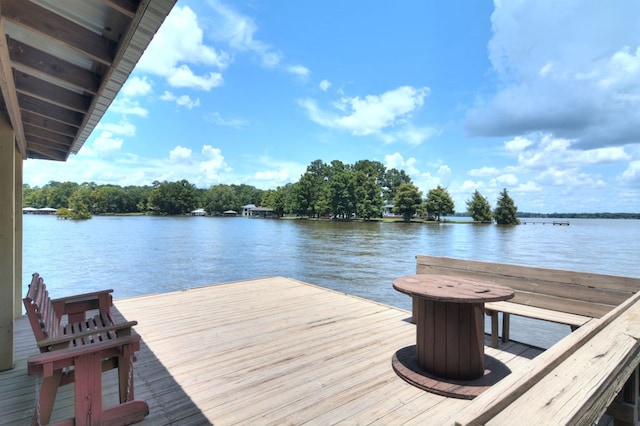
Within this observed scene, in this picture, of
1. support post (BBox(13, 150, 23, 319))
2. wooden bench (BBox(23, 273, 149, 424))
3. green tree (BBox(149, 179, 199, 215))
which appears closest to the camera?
wooden bench (BBox(23, 273, 149, 424))

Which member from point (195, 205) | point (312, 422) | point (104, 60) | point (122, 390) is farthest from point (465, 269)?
point (195, 205)

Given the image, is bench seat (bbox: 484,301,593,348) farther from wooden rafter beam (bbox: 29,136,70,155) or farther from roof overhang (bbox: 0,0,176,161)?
wooden rafter beam (bbox: 29,136,70,155)

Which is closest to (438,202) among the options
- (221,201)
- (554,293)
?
(221,201)

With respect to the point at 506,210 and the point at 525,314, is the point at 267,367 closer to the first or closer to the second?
the point at 525,314

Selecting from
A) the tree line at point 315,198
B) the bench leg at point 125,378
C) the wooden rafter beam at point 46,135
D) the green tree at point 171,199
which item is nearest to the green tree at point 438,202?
the tree line at point 315,198

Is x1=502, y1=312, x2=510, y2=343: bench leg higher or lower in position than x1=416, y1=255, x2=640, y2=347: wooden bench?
lower

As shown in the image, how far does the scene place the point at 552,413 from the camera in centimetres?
73

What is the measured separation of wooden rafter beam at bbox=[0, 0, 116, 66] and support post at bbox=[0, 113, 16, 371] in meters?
1.31

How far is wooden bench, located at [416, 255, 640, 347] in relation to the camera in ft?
9.24

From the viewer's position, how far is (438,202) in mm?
57438

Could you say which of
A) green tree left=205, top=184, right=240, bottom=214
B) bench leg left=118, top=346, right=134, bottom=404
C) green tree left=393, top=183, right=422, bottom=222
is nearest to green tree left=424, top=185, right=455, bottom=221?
green tree left=393, top=183, right=422, bottom=222

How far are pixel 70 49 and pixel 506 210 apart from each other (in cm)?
6143

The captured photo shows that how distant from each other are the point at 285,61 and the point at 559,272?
31.5m

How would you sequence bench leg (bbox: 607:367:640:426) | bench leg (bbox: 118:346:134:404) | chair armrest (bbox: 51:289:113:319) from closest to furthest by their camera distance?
bench leg (bbox: 607:367:640:426), bench leg (bbox: 118:346:134:404), chair armrest (bbox: 51:289:113:319)
